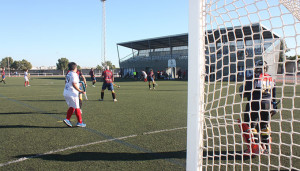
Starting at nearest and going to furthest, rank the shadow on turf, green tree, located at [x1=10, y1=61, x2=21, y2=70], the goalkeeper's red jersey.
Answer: the shadow on turf < the goalkeeper's red jersey < green tree, located at [x1=10, y1=61, x2=21, y2=70]

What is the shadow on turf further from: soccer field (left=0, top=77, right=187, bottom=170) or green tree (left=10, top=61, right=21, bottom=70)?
green tree (left=10, top=61, right=21, bottom=70)

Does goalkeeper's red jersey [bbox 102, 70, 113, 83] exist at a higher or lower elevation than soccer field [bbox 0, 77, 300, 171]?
higher

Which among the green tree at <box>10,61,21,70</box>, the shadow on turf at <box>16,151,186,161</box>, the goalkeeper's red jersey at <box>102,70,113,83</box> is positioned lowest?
the shadow on turf at <box>16,151,186,161</box>

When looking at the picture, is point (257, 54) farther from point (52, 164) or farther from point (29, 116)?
point (29, 116)

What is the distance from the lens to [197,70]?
2.48 meters

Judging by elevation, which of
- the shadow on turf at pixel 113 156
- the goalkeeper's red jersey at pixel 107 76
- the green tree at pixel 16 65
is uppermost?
the green tree at pixel 16 65

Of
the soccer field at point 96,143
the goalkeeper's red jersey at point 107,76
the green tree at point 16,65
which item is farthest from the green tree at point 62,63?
the soccer field at point 96,143

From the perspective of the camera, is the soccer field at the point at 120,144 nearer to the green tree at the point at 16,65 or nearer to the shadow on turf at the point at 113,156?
the shadow on turf at the point at 113,156

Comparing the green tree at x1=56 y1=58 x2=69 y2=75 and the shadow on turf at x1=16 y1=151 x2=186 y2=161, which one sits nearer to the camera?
the shadow on turf at x1=16 y1=151 x2=186 y2=161

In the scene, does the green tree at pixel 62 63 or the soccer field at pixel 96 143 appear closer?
the soccer field at pixel 96 143

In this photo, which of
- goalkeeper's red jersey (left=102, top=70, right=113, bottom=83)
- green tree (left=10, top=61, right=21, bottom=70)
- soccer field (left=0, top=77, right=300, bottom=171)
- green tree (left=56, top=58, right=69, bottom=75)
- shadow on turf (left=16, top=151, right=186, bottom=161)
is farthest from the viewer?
green tree (left=56, top=58, right=69, bottom=75)

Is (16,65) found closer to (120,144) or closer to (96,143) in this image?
(96,143)

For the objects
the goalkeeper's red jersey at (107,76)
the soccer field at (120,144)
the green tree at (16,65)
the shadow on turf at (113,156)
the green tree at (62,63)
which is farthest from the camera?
the green tree at (62,63)

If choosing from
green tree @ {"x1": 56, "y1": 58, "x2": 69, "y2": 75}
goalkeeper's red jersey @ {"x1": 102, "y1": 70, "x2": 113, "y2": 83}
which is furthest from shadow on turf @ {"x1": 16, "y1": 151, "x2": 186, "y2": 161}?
green tree @ {"x1": 56, "y1": 58, "x2": 69, "y2": 75}
